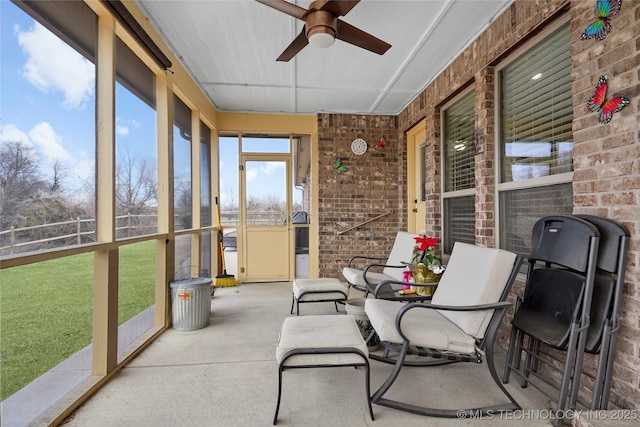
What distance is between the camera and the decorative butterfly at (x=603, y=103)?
162cm

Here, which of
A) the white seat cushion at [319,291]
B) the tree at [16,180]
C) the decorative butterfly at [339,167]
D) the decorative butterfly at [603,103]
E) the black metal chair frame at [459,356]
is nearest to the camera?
the tree at [16,180]

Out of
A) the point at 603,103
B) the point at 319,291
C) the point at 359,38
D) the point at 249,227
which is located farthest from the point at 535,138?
the point at 249,227

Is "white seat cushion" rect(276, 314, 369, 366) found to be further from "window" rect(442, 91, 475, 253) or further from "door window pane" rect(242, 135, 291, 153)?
"door window pane" rect(242, 135, 291, 153)

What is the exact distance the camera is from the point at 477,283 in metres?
1.98

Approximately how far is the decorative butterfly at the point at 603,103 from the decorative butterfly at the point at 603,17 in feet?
0.81

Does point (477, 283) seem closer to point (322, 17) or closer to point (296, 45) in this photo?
point (322, 17)

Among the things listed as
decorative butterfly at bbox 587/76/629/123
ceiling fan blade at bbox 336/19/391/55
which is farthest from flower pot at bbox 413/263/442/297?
ceiling fan blade at bbox 336/19/391/55

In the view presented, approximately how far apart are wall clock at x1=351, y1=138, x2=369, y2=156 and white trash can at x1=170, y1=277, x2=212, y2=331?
321 centimetres

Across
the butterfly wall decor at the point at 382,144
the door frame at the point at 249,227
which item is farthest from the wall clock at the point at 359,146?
the door frame at the point at 249,227

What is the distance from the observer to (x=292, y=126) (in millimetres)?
5168

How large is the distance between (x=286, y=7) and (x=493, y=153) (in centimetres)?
213

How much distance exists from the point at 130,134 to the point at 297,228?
123 inches

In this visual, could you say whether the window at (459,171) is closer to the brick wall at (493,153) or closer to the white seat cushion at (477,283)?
the brick wall at (493,153)

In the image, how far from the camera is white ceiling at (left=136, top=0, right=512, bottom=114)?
2.53m
